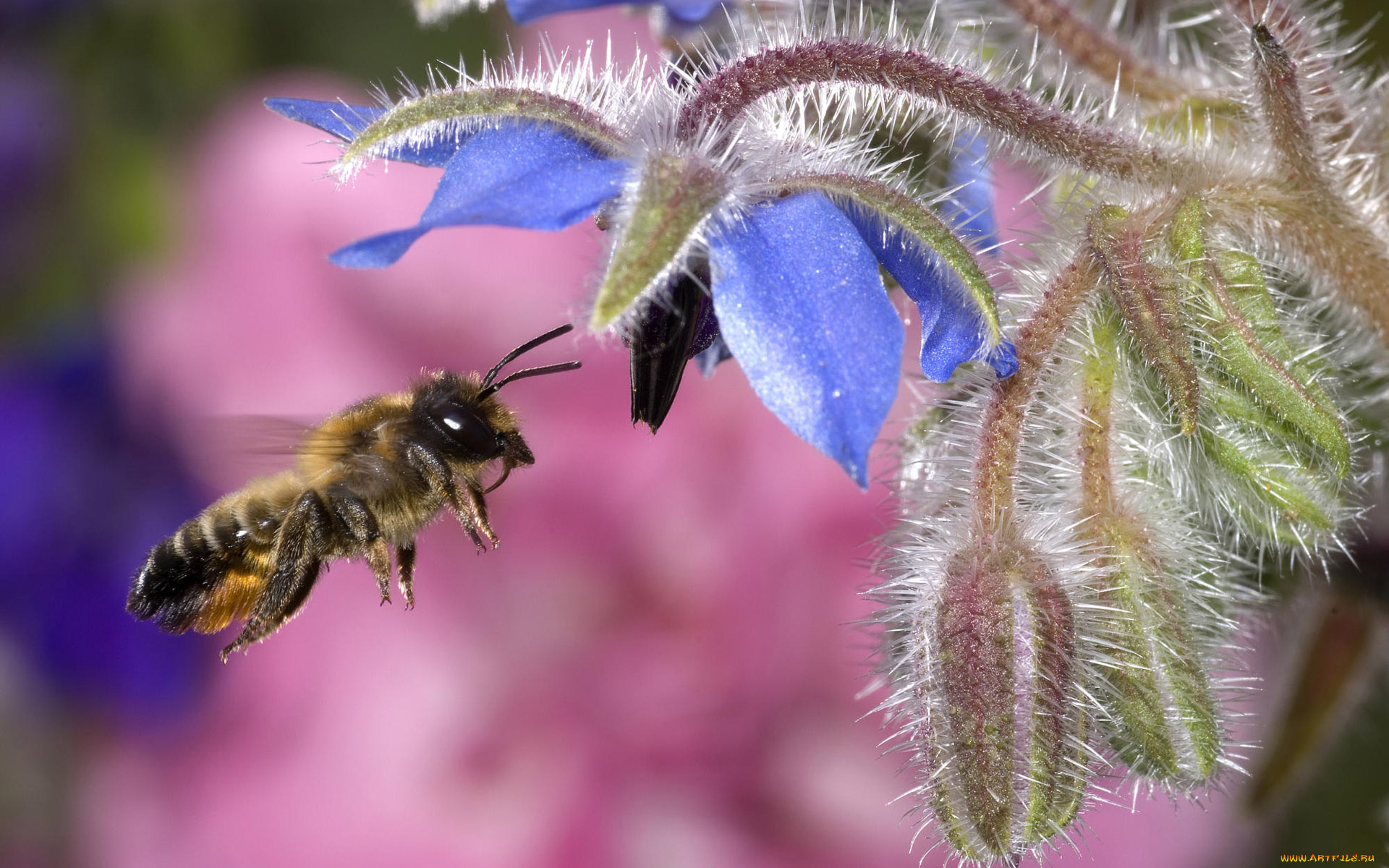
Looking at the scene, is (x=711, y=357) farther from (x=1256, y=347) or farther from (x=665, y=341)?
(x=1256, y=347)

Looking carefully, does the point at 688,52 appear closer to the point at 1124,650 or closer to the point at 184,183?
the point at 1124,650

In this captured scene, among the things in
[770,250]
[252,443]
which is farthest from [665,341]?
[252,443]

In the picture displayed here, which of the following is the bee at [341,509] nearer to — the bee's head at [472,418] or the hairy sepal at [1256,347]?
the bee's head at [472,418]

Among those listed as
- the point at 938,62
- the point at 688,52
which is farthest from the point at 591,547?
the point at 938,62

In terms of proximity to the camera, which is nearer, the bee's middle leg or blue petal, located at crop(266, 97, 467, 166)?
blue petal, located at crop(266, 97, 467, 166)

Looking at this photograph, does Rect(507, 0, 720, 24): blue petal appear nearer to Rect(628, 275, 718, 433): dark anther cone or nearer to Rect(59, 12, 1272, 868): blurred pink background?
Rect(628, 275, 718, 433): dark anther cone

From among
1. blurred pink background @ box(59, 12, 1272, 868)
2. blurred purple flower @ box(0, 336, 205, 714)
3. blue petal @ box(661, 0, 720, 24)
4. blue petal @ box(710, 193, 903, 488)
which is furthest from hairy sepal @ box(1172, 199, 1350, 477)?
blurred purple flower @ box(0, 336, 205, 714)
